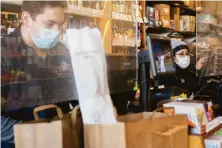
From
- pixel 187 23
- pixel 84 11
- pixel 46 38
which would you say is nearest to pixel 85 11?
pixel 84 11

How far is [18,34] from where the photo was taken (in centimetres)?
156

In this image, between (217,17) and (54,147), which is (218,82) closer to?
(217,17)

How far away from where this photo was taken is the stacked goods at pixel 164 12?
3.73m

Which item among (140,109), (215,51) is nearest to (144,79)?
(140,109)

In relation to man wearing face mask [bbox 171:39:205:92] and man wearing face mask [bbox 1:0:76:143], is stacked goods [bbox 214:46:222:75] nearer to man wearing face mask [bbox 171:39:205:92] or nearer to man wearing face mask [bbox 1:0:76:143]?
man wearing face mask [bbox 171:39:205:92]

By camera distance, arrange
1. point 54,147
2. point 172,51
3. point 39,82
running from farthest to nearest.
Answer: point 172,51
point 39,82
point 54,147

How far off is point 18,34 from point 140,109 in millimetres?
1042

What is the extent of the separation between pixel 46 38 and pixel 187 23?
3195mm

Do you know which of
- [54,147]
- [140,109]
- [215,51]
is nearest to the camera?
[54,147]

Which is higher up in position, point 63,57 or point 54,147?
point 63,57

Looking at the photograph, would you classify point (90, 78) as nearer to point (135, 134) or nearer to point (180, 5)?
point (135, 134)

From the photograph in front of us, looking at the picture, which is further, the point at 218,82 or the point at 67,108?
the point at 218,82

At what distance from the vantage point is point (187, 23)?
4348mm

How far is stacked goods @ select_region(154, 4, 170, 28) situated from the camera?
3729mm
